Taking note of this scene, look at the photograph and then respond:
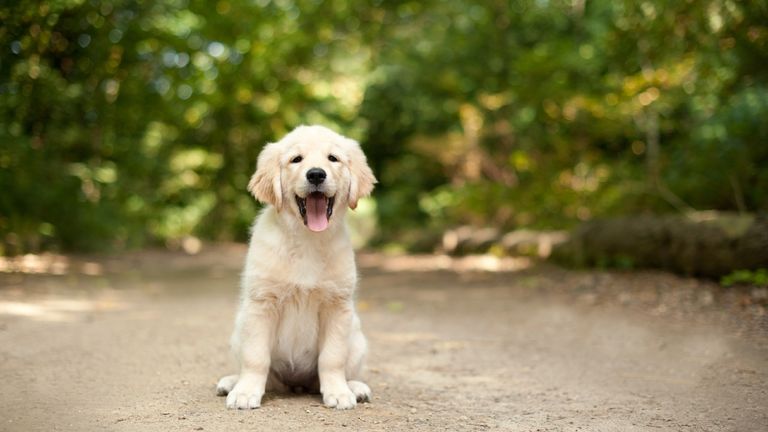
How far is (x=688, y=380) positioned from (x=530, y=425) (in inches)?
67.7

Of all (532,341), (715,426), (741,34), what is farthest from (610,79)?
(715,426)

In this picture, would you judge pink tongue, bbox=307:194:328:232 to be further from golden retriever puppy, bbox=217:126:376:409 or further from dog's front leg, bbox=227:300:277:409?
dog's front leg, bbox=227:300:277:409

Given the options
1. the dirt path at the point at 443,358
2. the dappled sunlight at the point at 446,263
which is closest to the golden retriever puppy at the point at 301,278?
the dirt path at the point at 443,358

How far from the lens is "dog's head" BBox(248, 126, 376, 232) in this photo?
12.5 feet

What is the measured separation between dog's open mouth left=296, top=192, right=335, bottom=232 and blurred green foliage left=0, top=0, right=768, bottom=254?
6.11 m

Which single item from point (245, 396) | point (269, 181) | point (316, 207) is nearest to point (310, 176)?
point (316, 207)

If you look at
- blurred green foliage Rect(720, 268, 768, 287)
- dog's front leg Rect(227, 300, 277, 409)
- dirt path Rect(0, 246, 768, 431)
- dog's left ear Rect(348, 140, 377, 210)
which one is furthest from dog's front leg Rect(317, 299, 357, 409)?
blurred green foliage Rect(720, 268, 768, 287)

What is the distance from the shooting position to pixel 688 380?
4562 millimetres

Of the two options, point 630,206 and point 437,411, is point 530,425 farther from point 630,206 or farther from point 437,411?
point 630,206

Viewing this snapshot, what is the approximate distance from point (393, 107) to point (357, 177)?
727 inches

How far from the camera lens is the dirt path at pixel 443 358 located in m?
3.55

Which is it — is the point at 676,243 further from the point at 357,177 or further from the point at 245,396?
the point at 245,396

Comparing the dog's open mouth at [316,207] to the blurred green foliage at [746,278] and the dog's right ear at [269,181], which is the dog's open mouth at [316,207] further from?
the blurred green foliage at [746,278]

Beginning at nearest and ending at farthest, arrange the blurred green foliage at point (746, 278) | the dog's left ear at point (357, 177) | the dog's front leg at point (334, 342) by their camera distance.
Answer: the dog's front leg at point (334, 342), the dog's left ear at point (357, 177), the blurred green foliage at point (746, 278)
